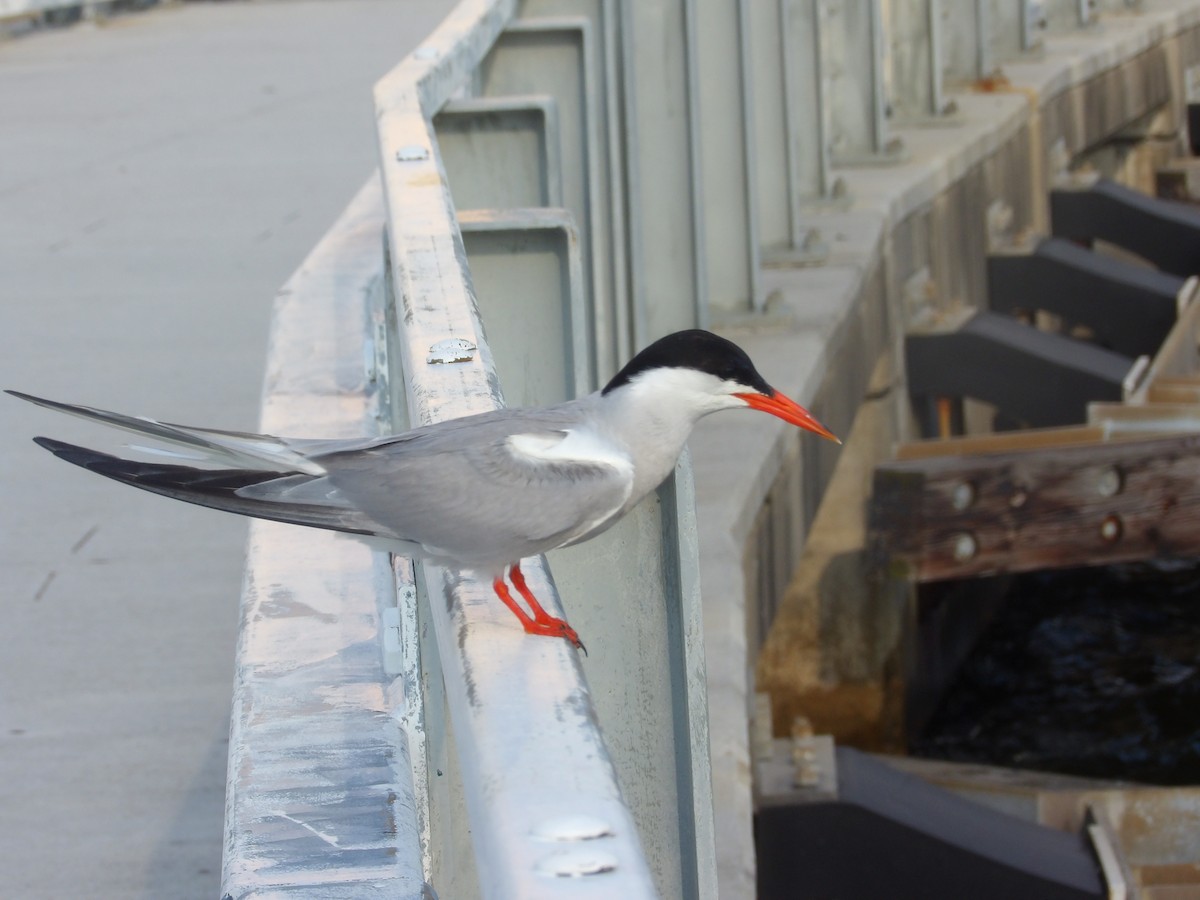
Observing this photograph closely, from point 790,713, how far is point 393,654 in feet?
22.4

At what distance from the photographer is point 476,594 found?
2.13 meters

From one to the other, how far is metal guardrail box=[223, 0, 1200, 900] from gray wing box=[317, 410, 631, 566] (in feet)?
0.20

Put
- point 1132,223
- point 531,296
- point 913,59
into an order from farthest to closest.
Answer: point 1132,223 → point 913,59 → point 531,296

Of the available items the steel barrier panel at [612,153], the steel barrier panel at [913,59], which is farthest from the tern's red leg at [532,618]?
the steel barrier panel at [913,59]

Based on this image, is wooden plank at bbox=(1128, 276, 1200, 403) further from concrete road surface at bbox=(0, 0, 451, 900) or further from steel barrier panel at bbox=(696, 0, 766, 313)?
concrete road surface at bbox=(0, 0, 451, 900)

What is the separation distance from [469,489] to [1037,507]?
19.6ft

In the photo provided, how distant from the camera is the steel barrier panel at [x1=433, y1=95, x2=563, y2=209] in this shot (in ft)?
15.5

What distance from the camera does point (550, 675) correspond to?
172 cm

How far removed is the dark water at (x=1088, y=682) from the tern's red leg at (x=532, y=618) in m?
8.12

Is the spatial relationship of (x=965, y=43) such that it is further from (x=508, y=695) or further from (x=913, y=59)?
(x=508, y=695)

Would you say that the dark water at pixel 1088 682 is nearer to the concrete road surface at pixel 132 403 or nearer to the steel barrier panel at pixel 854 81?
the steel barrier panel at pixel 854 81

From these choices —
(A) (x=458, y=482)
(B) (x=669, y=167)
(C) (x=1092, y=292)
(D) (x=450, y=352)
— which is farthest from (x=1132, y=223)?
(A) (x=458, y=482)

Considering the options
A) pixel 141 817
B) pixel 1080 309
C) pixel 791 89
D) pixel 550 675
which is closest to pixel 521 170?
pixel 141 817

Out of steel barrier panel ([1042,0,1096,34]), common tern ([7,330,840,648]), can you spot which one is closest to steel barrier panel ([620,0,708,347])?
common tern ([7,330,840,648])
